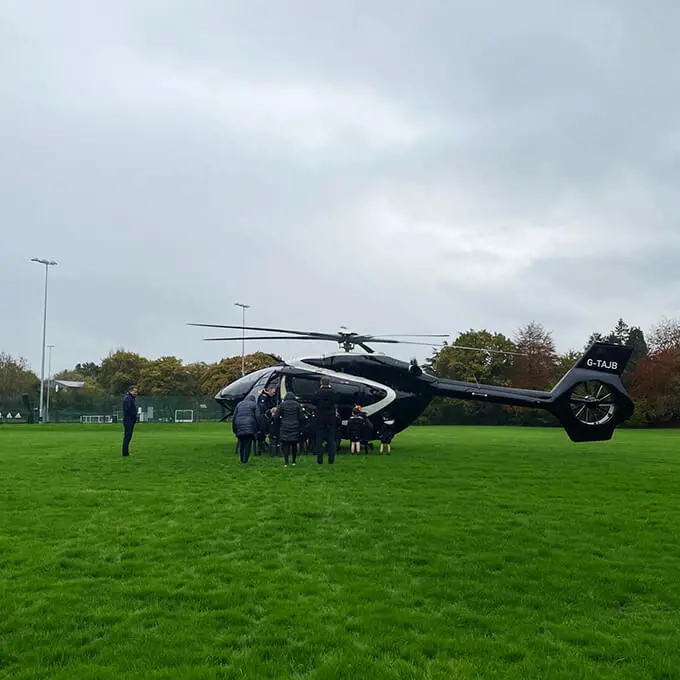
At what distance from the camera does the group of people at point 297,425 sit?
648 inches

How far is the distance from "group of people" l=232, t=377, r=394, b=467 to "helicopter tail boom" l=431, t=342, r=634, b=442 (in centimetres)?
266

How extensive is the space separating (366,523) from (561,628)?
13.7 feet

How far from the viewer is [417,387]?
68.4 ft

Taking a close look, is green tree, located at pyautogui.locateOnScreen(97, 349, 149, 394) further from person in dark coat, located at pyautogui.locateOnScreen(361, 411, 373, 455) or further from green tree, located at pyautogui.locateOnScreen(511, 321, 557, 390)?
person in dark coat, located at pyautogui.locateOnScreen(361, 411, 373, 455)

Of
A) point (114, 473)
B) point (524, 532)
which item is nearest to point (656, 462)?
point (524, 532)

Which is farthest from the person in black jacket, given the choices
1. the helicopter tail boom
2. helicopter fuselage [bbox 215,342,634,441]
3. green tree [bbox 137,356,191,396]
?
green tree [bbox 137,356,191,396]

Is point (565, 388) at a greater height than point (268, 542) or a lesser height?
greater

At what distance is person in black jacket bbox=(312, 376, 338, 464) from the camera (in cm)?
1673

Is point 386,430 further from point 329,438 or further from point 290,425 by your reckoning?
point 290,425

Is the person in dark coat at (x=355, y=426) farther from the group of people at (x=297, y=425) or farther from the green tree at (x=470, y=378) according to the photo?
the green tree at (x=470, y=378)

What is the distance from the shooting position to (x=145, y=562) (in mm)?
6906

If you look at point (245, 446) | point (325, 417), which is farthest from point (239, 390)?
point (325, 417)

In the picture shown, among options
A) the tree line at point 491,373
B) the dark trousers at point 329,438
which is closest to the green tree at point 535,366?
the tree line at point 491,373

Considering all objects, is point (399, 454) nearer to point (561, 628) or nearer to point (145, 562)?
point (145, 562)
